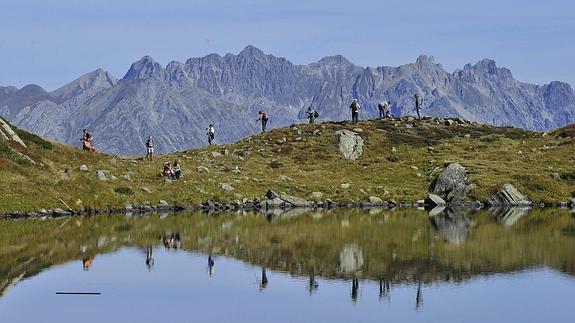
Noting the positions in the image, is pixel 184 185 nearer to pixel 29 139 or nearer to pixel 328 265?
pixel 29 139

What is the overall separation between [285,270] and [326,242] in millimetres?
12285

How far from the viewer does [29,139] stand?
9494 cm

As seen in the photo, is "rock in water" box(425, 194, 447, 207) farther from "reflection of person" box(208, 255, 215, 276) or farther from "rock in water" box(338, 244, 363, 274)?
"reflection of person" box(208, 255, 215, 276)

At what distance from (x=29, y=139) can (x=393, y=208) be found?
41.0m

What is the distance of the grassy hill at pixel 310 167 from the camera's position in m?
84.1

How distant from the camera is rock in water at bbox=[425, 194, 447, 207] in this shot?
97.8 metres

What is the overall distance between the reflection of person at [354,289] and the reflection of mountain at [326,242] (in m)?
1.42

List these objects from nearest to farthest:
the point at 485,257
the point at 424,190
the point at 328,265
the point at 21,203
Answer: the point at 328,265, the point at 485,257, the point at 21,203, the point at 424,190

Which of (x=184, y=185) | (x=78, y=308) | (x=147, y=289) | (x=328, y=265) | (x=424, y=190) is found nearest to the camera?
(x=78, y=308)

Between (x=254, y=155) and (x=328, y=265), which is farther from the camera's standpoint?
(x=254, y=155)

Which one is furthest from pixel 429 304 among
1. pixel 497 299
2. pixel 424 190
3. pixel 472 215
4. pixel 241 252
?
pixel 424 190

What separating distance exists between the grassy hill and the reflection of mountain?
879 cm

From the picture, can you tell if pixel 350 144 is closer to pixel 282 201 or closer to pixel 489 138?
pixel 489 138

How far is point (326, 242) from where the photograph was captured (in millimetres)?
60312
